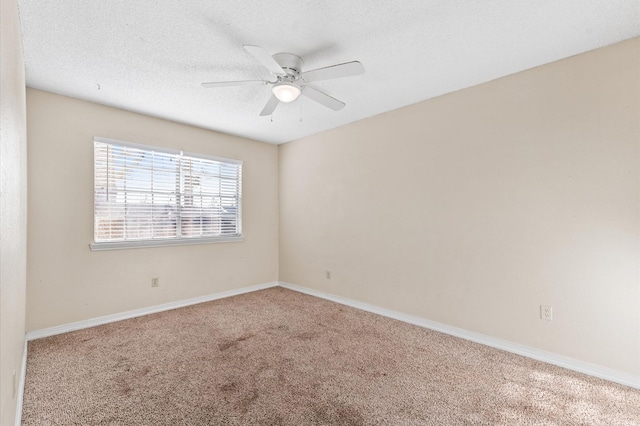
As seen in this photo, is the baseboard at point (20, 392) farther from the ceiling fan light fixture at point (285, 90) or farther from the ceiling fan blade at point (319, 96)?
the ceiling fan blade at point (319, 96)

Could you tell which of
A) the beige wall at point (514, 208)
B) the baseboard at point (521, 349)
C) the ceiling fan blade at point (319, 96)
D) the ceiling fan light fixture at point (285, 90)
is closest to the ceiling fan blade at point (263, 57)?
the ceiling fan light fixture at point (285, 90)

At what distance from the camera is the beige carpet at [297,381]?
1.75 meters

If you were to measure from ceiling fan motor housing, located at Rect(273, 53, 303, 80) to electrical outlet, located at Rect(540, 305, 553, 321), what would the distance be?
2828 mm

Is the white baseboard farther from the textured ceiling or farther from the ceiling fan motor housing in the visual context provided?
the ceiling fan motor housing

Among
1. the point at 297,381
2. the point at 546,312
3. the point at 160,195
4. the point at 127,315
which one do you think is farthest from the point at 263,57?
the point at 127,315

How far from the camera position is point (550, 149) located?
2426 mm

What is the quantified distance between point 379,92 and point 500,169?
4.61 ft

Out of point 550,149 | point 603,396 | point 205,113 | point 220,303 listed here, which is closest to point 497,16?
point 550,149

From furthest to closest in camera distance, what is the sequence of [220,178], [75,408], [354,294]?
[220,178]
[354,294]
[75,408]

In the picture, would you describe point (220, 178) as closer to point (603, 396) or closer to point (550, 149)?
point (550, 149)

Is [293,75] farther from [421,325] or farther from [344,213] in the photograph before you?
[421,325]

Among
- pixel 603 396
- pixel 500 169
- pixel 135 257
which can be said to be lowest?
pixel 603 396

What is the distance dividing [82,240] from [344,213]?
10.2 feet

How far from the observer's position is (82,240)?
3.14m
